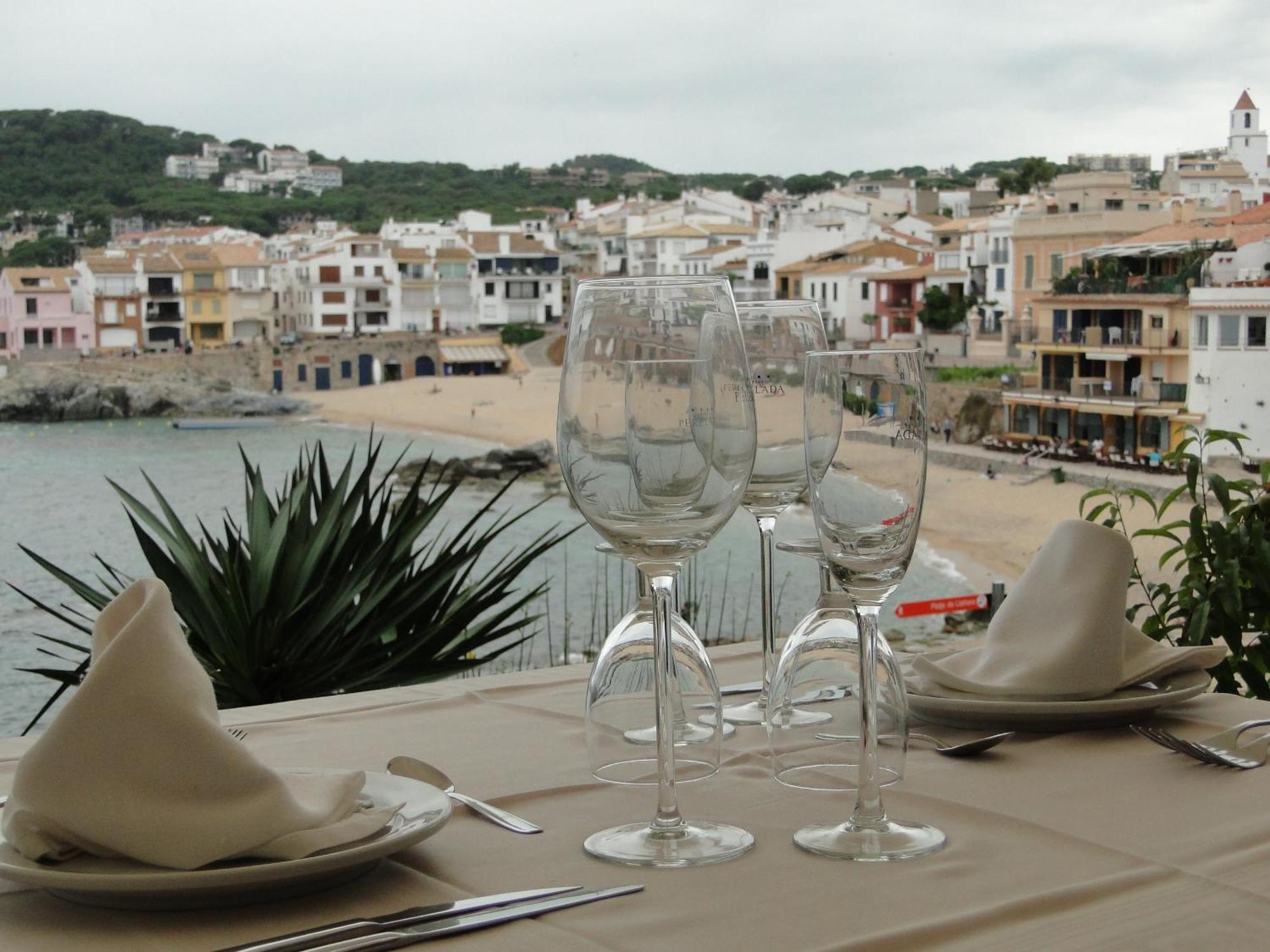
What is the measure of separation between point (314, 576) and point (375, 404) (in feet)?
122

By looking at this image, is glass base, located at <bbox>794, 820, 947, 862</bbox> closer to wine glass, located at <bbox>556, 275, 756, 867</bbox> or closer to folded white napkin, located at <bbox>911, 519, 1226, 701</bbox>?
wine glass, located at <bbox>556, 275, 756, 867</bbox>

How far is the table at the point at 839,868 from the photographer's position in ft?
2.33

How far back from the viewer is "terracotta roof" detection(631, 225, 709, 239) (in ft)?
163

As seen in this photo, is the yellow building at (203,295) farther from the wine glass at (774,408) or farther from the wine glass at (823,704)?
the wine glass at (823,704)

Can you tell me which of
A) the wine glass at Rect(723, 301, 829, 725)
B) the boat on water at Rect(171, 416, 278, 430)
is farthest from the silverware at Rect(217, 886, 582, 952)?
the boat on water at Rect(171, 416, 278, 430)

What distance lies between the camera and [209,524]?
19906 millimetres

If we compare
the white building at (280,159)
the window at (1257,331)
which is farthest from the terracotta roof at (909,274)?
the white building at (280,159)

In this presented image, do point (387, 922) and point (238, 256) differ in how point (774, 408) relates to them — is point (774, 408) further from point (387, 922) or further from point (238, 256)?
point (238, 256)

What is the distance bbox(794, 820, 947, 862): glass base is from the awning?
45.9 metres

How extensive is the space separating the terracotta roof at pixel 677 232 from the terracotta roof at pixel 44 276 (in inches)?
756

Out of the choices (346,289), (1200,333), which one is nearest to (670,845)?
(1200,333)

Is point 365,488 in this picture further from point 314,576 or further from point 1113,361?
point 1113,361

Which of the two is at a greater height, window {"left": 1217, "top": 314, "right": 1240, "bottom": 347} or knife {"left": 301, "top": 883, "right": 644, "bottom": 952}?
window {"left": 1217, "top": 314, "right": 1240, "bottom": 347}

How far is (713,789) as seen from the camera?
1.00m
